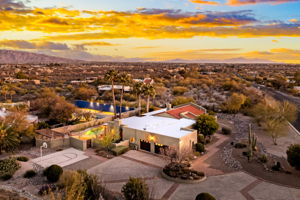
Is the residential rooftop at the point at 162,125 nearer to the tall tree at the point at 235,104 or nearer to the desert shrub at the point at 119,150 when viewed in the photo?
the desert shrub at the point at 119,150

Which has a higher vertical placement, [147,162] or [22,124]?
[22,124]

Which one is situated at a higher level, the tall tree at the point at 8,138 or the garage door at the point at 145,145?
the tall tree at the point at 8,138

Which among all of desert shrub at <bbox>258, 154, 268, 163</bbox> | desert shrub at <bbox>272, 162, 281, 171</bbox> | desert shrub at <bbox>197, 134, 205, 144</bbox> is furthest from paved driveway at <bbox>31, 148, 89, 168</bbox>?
desert shrub at <bbox>272, 162, 281, 171</bbox>

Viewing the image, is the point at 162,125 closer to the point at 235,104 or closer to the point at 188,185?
the point at 188,185

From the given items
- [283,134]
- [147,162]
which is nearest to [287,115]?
[283,134]

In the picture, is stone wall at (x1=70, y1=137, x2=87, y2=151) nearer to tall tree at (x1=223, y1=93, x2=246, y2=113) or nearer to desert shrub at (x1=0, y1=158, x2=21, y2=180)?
desert shrub at (x1=0, y1=158, x2=21, y2=180)

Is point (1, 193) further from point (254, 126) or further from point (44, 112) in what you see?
point (254, 126)

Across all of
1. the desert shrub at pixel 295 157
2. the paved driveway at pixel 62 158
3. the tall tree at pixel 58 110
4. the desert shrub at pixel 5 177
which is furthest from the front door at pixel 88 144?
the desert shrub at pixel 295 157

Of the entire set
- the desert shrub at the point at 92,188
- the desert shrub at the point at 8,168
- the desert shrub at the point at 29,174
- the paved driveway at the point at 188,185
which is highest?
the desert shrub at the point at 92,188
